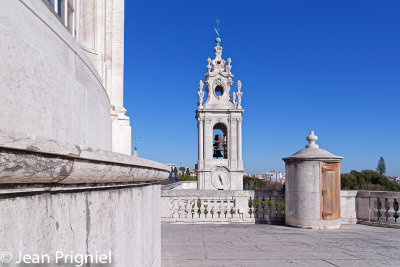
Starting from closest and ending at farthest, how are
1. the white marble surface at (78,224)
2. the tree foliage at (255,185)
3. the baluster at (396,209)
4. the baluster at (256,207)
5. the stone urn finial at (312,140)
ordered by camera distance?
the white marble surface at (78,224)
the baluster at (396,209)
the stone urn finial at (312,140)
the baluster at (256,207)
the tree foliage at (255,185)

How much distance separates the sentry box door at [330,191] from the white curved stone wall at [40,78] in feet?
25.7

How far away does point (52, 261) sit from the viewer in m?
1.52

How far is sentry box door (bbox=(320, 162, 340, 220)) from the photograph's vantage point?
9805 millimetres

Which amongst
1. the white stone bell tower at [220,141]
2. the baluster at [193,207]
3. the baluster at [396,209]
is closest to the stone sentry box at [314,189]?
the baluster at [396,209]

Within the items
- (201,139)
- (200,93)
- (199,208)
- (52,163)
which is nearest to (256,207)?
(199,208)

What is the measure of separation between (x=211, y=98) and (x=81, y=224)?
33055 millimetres

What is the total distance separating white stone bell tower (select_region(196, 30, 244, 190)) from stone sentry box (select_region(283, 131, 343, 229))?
2192 cm

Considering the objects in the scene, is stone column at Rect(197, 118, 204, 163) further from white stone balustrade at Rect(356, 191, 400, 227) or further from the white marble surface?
the white marble surface

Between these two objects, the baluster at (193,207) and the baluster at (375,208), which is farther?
the baluster at (193,207)

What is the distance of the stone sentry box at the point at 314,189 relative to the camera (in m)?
9.77

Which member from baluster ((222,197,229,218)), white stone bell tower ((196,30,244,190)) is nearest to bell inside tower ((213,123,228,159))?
white stone bell tower ((196,30,244,190))

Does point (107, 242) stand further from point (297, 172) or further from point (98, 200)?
point (297, 172)

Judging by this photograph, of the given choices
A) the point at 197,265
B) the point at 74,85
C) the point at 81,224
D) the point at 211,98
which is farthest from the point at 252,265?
the point at 211,98

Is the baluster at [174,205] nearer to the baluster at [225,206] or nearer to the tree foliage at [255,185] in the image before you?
the baluster at [225,206]
